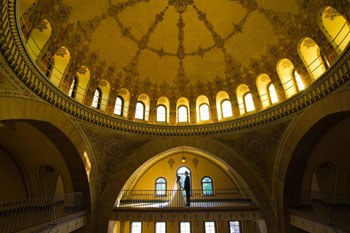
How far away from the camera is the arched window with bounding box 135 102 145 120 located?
1345 cm

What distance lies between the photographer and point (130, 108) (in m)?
13.0

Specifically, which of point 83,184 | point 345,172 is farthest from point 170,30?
point 345,172

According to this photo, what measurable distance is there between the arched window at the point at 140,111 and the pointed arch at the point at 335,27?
10.1 metres

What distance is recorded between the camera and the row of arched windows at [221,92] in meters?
8.45

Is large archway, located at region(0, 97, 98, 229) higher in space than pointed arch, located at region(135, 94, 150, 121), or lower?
lower

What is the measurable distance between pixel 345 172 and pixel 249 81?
6506 millimetres

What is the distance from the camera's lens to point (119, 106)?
42.6ft

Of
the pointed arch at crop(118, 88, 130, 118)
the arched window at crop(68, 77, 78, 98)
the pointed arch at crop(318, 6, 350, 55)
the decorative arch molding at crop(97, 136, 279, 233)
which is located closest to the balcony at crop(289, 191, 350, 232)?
the decorative arch molding at crop(97, 136, 279, 233)

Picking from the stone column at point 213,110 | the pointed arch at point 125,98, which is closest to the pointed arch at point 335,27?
the stone column at point 213,110

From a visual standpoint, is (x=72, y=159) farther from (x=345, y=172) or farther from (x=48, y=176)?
(x=345, y=172)

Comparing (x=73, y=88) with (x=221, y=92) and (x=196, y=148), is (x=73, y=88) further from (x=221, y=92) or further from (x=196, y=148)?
(x=221, y=92)

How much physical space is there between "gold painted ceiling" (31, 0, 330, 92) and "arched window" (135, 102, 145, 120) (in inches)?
57.5

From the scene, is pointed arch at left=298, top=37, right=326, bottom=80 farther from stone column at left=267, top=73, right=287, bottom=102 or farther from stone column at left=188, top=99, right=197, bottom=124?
stone column at left=188, top=99, right=197, bottom=124

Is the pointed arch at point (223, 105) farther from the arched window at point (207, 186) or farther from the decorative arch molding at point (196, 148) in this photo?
the arched window at point (207, 186)
